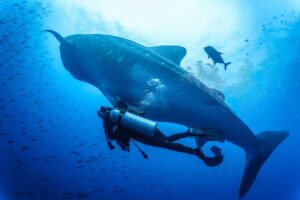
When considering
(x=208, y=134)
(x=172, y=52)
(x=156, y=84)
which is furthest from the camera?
(x=172, y=52)

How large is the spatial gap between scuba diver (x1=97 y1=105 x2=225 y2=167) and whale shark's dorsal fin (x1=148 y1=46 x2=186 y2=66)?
2.95 metres

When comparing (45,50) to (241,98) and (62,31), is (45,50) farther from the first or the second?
(241,98)

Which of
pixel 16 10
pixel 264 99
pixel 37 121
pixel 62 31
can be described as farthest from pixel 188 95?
pixel 37 121

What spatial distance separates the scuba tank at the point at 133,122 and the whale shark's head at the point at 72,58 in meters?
3.59

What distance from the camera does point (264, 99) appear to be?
22.1 meters

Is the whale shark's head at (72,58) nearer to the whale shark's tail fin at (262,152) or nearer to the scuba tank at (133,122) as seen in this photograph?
the scuba tank at (133,122)

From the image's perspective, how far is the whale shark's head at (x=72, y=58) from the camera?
7.78m

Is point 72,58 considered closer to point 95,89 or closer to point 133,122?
point 133,122

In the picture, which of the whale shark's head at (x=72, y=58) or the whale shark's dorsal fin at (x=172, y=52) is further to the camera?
the whale shark's head at (x=72, y=58)

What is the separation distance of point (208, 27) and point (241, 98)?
378 inches

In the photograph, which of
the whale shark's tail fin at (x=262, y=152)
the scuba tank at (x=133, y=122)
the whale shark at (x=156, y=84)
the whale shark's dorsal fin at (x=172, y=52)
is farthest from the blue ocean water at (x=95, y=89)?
the scuba tank at (x=133, y=122)

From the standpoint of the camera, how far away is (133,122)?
4707mm

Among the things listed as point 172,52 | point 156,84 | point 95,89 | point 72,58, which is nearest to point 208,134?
point 156,84

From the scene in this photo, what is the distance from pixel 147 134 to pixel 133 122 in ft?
1.14
